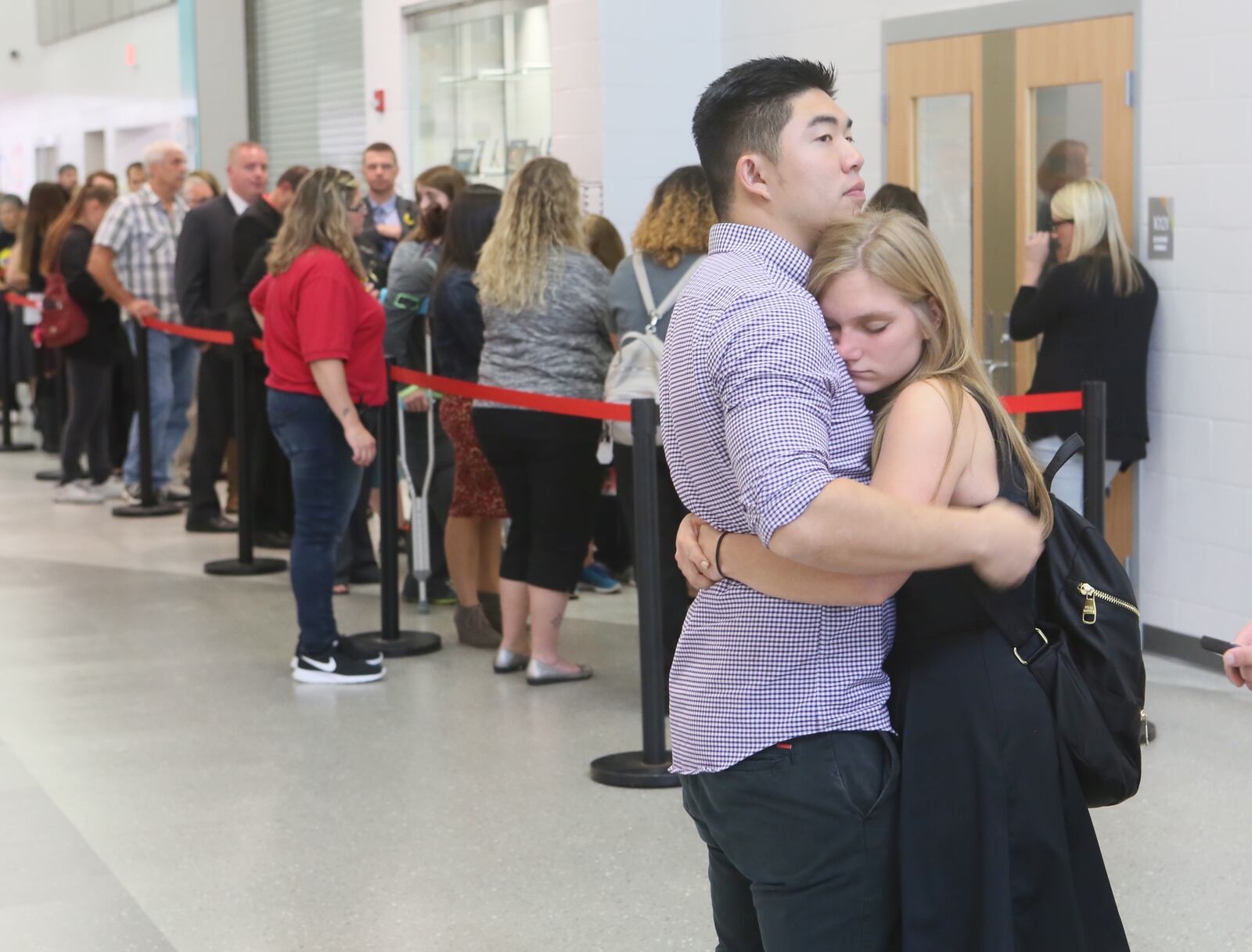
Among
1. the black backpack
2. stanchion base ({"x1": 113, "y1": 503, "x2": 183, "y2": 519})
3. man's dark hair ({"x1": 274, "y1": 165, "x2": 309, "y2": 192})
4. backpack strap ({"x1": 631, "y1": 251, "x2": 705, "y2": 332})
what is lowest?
stanchion base ({"x1": 113, "y1": 503, "x2": 183, "y2": 519})

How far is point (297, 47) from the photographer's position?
11.7m

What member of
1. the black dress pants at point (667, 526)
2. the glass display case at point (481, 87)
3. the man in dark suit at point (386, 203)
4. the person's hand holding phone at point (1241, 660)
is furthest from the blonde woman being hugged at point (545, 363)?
the person's hand holding phone at point (1241, 660)

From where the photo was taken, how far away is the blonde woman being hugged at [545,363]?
17.1ft

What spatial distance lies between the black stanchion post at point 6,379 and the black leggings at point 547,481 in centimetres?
768

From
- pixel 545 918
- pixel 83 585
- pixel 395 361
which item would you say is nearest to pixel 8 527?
pixel 83 585

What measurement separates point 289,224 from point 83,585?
2724 millimetres

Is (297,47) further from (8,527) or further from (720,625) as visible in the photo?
(720,625)

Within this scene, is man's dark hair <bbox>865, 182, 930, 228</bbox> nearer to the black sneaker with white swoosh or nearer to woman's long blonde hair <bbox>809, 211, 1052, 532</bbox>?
the black sneaker with white swoosh

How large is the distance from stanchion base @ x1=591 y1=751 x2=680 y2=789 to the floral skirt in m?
1.43

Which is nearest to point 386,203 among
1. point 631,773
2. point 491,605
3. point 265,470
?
point 265,470

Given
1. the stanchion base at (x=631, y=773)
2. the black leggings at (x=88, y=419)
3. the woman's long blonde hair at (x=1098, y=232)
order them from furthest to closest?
the black leggings at (x=88, y=419), the woman's long blonde hair at (x=1098, y=232), the stanchion base at (x=631, y=773)

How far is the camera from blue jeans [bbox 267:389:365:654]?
5266mm

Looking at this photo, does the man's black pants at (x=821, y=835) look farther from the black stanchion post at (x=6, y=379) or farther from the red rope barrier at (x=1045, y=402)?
the black stanchion post at (x=6, y=379)

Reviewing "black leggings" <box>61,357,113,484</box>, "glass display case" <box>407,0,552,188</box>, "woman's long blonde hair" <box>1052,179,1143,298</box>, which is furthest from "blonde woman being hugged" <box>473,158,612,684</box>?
"black leggings" <box>61,357,113,484</box>
